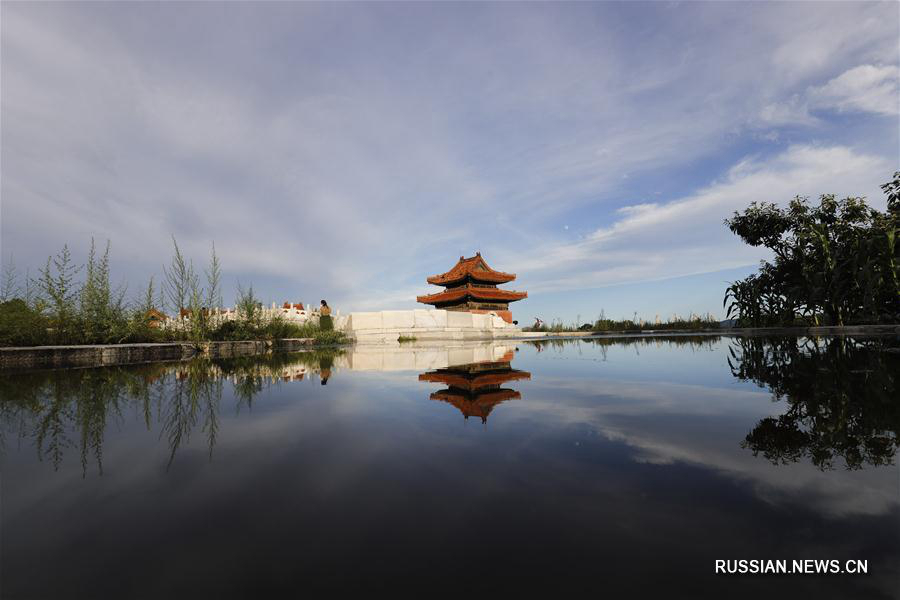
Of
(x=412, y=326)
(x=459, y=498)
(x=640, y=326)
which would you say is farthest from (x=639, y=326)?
(x=459, y=498)

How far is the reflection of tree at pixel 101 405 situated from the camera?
2.97m

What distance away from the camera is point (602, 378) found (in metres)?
5.75

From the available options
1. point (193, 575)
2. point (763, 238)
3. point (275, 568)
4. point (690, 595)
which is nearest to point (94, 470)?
point (193, 575)

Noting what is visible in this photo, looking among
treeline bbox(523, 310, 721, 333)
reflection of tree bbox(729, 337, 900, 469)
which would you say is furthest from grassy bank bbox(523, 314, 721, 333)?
reflection of tree bbox(729, 337, 900, 469)

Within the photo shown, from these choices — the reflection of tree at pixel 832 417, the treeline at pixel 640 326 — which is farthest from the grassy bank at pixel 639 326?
the reflection of tree at pixel 832 417

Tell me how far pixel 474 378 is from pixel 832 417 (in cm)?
400

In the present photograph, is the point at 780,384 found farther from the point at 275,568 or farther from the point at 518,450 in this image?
the point at 275,568

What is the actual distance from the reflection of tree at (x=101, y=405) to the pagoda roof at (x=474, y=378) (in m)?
2.54

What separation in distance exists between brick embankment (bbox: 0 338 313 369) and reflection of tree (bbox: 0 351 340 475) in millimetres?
1981

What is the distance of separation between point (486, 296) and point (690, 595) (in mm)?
37022

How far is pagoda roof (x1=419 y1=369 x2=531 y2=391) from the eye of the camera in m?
5.33

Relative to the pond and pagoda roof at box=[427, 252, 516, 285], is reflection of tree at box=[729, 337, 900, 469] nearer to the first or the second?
the pond

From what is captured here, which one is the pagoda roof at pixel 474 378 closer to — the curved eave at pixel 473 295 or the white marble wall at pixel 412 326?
the white marble wall at pixel 412 326

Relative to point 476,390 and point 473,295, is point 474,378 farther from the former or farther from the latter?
point 473,295
